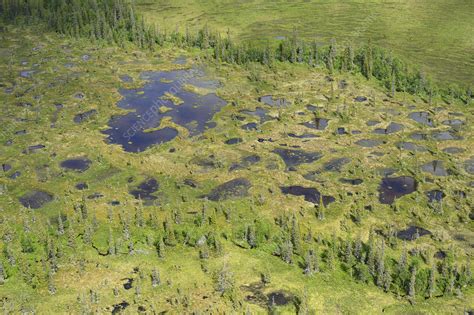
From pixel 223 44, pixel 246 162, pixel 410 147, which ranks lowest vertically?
pixel 246 162

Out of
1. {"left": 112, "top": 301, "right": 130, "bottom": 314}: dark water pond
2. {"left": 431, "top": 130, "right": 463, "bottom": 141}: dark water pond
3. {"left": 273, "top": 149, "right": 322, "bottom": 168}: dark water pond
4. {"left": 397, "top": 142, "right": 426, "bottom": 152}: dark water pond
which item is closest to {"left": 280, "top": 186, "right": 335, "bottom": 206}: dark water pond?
{"left": 273, "top": 149, "right": 322, "bottom": 168}: dark water pond

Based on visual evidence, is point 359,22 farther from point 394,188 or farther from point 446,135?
point 394,188

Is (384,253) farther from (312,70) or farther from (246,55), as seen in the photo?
(246,55)

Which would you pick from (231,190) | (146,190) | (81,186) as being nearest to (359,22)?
(231,190)

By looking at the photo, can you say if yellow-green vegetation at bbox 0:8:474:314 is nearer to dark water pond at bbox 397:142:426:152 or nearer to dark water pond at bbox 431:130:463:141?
dark water pond at bbox 431:130:463:141

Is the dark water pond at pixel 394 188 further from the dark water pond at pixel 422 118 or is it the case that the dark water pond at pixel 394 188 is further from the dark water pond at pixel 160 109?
the dark water pond at pixel 160 109

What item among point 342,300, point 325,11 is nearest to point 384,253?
point 342,300
